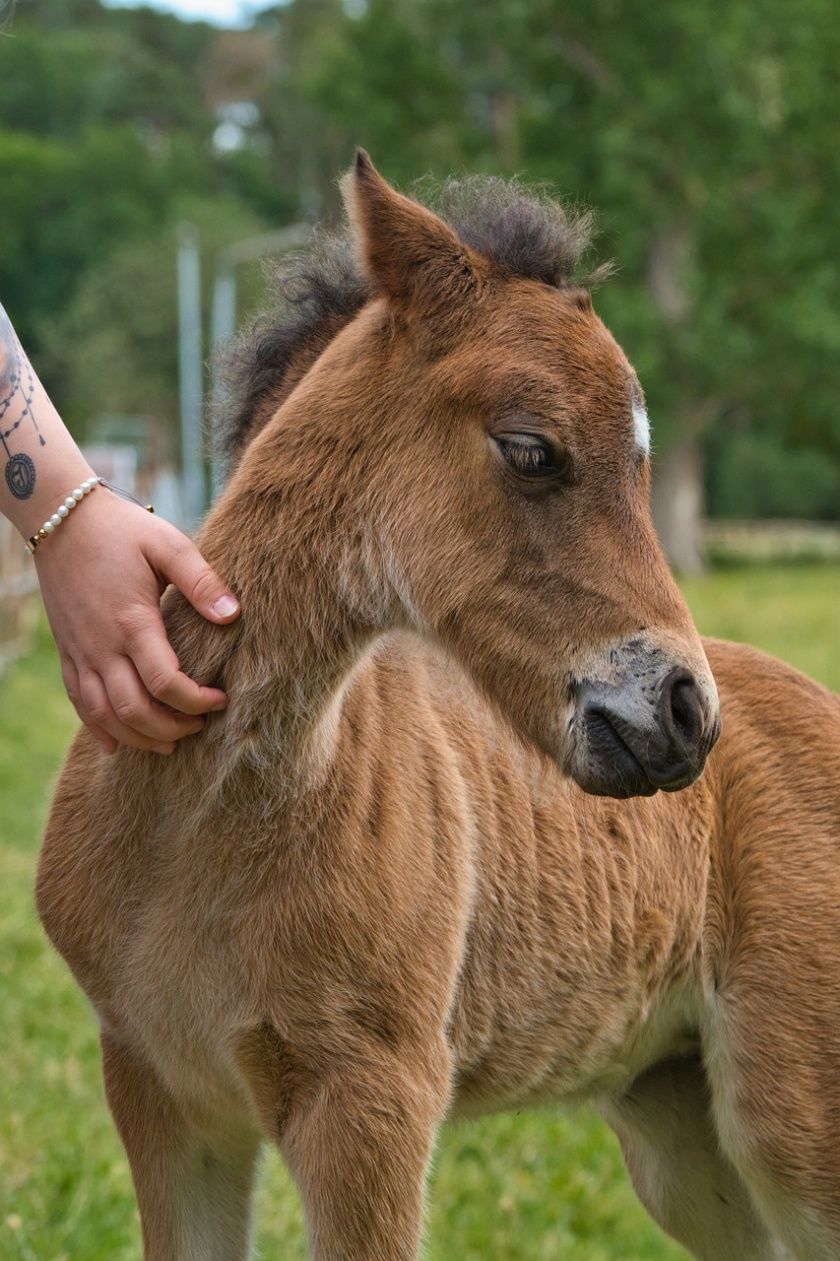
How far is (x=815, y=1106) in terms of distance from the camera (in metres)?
3.61

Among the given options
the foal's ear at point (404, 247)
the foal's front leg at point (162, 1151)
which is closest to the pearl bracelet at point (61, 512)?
the foal's ear at point (404, 247)

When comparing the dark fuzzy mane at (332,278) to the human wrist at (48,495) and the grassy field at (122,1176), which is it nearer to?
the human wrist at (48,495)

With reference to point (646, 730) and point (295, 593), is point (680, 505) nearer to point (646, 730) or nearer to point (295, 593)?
point (295, 593)

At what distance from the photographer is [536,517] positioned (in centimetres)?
287

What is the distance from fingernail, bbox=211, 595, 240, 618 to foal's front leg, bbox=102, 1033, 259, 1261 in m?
0.98

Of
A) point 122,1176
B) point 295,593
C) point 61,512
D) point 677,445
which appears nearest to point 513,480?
point 295,593

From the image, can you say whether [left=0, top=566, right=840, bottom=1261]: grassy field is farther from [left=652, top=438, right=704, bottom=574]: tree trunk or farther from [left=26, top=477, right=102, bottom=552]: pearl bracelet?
[left=652, top=438, right=704, bottom=574]: tree trunk

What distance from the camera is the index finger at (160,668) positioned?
2807 mm

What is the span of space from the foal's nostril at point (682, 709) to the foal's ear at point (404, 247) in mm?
872

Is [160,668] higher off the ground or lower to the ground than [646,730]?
higher

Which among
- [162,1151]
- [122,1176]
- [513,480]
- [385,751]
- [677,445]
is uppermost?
[513,480]

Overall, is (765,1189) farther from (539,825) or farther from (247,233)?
(247,233)

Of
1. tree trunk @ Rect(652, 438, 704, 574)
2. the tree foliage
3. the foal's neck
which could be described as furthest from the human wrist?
tree trunk @ Rect(652, 438, 704, 574)

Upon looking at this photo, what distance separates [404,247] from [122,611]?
88 centimetres
